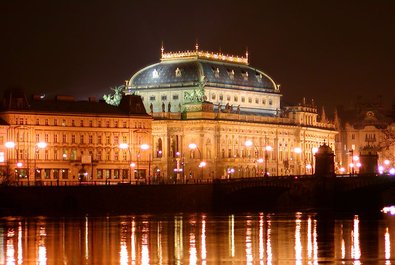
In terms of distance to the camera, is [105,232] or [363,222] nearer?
[105,232]

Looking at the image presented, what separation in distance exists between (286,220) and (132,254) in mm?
43870

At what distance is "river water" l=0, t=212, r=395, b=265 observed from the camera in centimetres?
9800

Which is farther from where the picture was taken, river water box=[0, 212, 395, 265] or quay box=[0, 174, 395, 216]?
quay box=[0, 174, 395, 216]

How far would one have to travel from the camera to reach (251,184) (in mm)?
174250

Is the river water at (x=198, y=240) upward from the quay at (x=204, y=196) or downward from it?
downward

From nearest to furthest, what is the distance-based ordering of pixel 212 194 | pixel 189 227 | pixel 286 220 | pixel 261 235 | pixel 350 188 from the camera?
pixel 261 235 < pixel 189 227 < pixel 286 220 < pixel 350 188 < pixel 212 194

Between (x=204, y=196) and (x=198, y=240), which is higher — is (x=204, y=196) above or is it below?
above

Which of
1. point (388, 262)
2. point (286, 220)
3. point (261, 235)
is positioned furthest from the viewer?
point (286, 220)

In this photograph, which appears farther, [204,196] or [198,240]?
[204,196]

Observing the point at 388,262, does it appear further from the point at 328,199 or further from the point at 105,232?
the point at 328,199

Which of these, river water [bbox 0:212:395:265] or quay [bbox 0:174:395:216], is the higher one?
quay [bbox 0:174:395:216]

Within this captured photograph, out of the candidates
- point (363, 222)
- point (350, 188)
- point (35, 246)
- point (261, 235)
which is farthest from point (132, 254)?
point (350, 188)

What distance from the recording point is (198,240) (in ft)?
374

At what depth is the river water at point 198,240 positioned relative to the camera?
9800 centimetres
